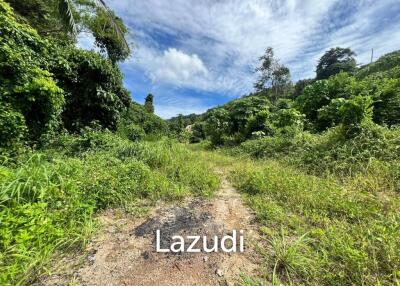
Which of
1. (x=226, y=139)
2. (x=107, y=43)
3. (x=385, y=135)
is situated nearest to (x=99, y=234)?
(x=385, y=135)

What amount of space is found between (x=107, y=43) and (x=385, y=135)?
17.4m

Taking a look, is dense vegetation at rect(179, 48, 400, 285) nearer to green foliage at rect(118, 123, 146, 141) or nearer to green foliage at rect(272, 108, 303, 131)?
green foliage at rect(272, 108, 303, 131)

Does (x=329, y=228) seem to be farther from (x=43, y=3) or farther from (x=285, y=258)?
(x=43, y=3)

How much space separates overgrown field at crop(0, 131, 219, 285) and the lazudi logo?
0.91m

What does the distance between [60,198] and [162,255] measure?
1377 millimetres

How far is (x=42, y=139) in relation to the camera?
5191 millimetres

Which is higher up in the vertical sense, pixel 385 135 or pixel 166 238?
pixel 385 135

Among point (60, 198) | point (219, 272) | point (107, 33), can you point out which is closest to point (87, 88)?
point (60, 198)

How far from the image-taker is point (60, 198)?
8.17 ft

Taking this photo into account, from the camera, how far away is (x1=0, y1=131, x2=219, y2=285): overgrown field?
1.89 meters

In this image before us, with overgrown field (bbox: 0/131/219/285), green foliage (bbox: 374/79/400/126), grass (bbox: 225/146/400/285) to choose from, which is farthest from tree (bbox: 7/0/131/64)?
green foliage (bbox: 374/79/400/126)

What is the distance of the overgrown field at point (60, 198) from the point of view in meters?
1.89

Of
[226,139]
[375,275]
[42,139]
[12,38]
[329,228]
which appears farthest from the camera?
[226,139]

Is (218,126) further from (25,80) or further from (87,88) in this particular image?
(25,80)
